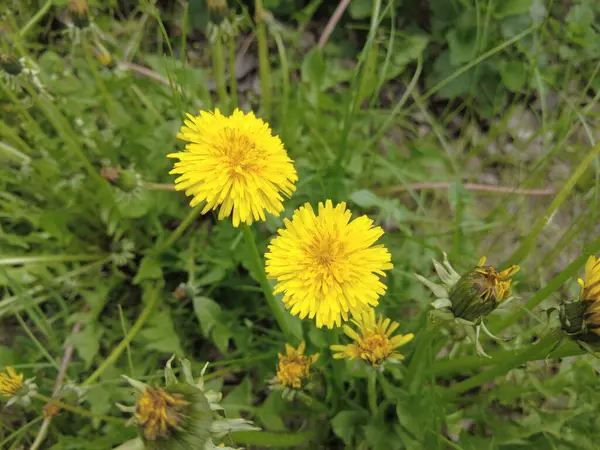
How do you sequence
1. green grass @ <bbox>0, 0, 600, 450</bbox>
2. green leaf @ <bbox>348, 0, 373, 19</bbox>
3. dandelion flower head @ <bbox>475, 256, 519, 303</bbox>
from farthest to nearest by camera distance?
1. green leaf @ <bbox>348, 0, 373, 19</bbox>
2. green grass @ <bbox>0, 0, 600, 450</bbox>
3. dandelion flower head @ <bbox>475, 256, 519, 303</bbox>

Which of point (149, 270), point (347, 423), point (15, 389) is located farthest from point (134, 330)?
point (347, 423)

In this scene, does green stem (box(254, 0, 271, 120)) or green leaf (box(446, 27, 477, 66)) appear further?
green leaf (box(446, 27, 477, 66))

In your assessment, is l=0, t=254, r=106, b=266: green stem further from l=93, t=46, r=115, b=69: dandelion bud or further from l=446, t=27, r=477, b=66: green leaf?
l=446, t=27, r=477, b=66: green leaf

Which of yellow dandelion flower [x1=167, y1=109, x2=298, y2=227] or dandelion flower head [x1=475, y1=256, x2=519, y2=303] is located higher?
yellow dandelion flower [x1=167, y1=109, x2=298, y2=227]

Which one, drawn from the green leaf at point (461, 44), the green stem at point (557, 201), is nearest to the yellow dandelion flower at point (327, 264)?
the green stem at point (557, 201)

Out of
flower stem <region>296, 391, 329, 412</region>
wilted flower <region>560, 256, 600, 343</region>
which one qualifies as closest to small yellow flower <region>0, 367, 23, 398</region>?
flower stem <region>296, 391, 329, 412</region>

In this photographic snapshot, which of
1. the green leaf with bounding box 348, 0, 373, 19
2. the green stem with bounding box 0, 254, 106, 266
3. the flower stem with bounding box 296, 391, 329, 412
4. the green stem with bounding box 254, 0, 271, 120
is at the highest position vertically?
Result: the green leaf with bounding box 348, 0, 373, 19

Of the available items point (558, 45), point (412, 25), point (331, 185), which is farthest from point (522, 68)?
point (331, 185)
